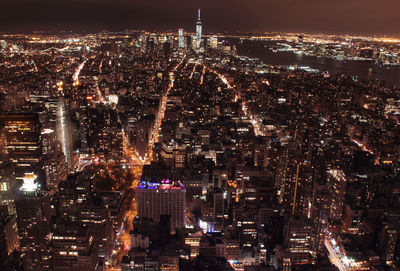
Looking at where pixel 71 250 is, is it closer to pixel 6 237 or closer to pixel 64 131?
pixel 6 237

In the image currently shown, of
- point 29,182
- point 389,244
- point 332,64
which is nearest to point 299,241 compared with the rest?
point 389,244

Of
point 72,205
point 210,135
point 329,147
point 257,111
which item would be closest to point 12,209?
point 72,205

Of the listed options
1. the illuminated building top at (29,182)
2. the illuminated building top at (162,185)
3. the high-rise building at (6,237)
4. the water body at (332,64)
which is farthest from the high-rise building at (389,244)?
the water body at (332,64)

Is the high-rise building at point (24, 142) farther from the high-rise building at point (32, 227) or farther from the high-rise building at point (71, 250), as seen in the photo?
the high-rise building at point (71, 250)

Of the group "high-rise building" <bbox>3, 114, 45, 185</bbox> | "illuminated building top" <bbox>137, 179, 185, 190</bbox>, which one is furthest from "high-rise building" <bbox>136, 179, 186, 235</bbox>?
"high-rise building" <bbox>3, 114, 45, 185</bbox>

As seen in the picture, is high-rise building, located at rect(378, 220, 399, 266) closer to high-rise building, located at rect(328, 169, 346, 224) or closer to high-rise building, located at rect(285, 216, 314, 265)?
high-rise building, located at rect(328, 169, 346, 224)
